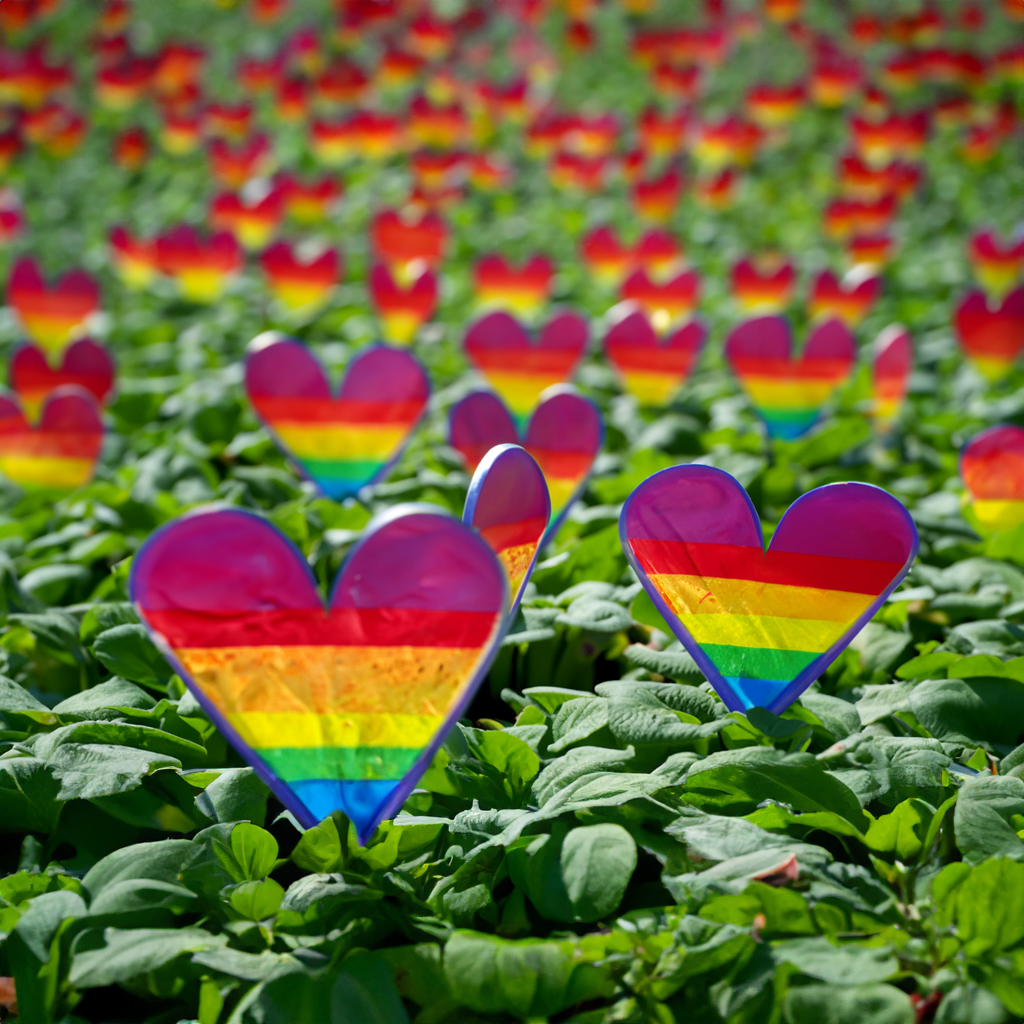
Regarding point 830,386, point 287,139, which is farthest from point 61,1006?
point 287,139

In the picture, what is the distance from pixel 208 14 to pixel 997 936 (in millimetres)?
6870

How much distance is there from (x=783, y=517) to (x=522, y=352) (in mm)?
1121

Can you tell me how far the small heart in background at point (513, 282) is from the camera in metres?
2.89

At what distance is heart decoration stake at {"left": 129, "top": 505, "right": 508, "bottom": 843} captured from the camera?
868mm

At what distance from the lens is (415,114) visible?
440 cm

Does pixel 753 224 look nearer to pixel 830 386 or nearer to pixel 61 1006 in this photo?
pixel 830 386

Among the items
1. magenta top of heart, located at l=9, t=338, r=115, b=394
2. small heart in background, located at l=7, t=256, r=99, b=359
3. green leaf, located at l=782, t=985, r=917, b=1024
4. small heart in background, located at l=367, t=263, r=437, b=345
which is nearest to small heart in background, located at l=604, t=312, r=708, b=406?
small heart in background, located at l=367, t=263, r=437, b=345

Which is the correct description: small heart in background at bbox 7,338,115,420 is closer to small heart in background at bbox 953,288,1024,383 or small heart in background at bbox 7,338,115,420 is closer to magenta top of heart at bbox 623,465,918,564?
magenta top of heart at bbox 623,465,918,564

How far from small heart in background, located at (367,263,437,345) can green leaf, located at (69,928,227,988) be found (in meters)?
1.93

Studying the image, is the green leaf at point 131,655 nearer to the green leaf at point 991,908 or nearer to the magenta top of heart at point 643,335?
the green leaf at point 991,908

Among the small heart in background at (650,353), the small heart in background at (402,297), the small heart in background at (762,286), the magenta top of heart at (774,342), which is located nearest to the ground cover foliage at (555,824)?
the magenta top of heart at (774,342)

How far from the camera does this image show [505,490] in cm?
106

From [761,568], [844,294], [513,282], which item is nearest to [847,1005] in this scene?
[761,568]

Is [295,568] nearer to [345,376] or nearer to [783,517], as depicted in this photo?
[783,517]
